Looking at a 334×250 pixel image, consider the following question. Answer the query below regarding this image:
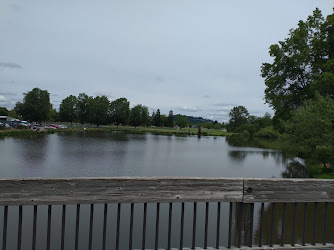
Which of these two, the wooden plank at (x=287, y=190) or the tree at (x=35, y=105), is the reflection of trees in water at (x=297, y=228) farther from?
the tree at (x=35, y=105)

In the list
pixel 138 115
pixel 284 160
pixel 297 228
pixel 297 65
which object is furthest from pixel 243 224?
pixel 138 115

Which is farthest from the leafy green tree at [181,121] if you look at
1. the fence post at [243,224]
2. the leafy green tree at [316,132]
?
the fence post at [243,224]

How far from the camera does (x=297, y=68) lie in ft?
84.8

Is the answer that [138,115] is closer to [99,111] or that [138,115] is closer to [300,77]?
[99,111]

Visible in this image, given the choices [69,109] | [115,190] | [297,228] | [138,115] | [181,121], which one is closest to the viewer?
[115,190]

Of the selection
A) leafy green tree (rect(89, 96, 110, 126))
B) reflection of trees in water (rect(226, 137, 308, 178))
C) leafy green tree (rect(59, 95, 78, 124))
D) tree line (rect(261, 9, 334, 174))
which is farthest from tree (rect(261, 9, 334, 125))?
leafy green tree (rect(59, 95, 78, 124))

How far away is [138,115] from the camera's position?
118 meters

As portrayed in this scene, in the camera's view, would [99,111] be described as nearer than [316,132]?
No

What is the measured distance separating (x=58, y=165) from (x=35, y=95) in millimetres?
72211

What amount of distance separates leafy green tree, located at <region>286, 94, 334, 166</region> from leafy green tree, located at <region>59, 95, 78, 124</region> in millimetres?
95482

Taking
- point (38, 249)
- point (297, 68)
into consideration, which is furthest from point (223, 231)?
point (297, 68)

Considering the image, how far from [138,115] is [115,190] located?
115610 millimetres

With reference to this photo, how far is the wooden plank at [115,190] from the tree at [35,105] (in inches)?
3603

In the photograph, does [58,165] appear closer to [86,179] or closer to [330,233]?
[330,233]
